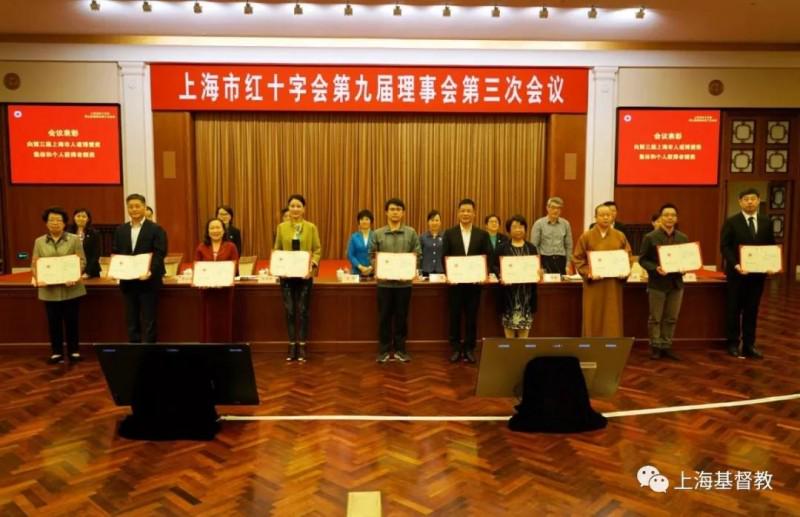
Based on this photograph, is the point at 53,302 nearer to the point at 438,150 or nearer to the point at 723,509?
the point at 723,509

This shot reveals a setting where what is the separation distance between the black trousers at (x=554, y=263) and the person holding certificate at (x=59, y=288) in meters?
4.08

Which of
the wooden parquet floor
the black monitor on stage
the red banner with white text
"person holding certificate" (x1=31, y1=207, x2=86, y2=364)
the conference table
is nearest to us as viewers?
the wooden parquet floor

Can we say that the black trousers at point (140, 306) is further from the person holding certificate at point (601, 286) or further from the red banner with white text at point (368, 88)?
the red banner with white text at point (368, 88)

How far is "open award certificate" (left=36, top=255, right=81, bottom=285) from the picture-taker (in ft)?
16.4

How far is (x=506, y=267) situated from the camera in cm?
504

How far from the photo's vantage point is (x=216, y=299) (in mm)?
5145

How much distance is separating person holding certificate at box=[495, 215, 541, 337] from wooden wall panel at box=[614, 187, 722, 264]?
203 inches

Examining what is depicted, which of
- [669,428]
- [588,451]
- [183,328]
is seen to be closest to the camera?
[588,451]

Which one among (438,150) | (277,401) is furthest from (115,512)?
(438,150)

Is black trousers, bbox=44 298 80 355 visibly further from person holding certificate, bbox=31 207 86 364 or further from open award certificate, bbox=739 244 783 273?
open award certificate, bbox=739 244 783 273

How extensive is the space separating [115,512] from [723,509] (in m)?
2.69

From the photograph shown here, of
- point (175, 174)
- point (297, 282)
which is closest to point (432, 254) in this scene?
point (297, 282)

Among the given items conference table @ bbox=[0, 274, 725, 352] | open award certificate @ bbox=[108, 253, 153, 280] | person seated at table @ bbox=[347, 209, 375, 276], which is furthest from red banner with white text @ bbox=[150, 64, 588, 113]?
open award certificate @ bbox=[108, 253, 153, 280]

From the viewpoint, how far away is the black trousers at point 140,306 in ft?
16.8
